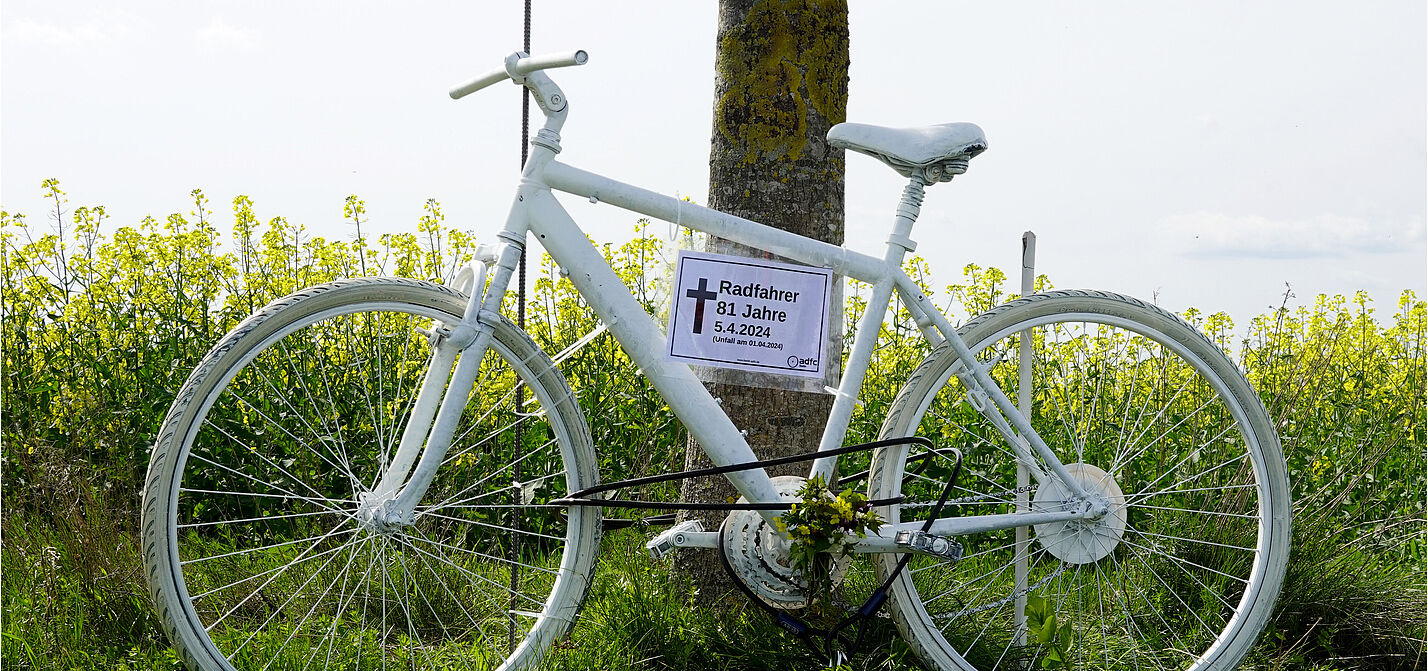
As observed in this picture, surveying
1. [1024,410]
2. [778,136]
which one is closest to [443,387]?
[778,136]

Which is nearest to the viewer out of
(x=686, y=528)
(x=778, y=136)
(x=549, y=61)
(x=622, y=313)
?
(x=549, y=61)

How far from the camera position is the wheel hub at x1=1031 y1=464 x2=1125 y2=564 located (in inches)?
111

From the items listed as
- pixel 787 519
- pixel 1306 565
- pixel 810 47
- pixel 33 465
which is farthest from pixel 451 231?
pixel 1306 565

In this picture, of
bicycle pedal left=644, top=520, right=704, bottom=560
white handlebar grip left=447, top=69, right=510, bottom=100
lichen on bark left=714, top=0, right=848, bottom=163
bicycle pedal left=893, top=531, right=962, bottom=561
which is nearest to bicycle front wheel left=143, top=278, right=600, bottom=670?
bicycle pedal left=644, top=520, right=704, bottom=560

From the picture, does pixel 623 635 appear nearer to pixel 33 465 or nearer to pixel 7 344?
pixel 33 465

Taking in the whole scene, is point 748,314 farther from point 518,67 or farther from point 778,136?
point 518,67

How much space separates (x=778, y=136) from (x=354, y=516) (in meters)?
1.40

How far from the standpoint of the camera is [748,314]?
8.50 ft

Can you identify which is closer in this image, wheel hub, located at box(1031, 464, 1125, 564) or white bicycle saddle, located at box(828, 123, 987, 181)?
white bicycle saddle, located at box(828, 123, 987, 181)

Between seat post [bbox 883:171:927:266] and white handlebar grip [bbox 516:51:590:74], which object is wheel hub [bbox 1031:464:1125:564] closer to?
seat post [bbox 883:171:927:266]

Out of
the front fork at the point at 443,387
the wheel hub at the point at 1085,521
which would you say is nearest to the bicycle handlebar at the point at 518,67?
the front fork at the point at 443,387

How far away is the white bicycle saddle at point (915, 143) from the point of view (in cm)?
256

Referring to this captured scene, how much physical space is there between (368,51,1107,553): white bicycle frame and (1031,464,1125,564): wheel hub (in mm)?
138

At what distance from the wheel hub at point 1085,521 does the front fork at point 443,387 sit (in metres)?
1.41
